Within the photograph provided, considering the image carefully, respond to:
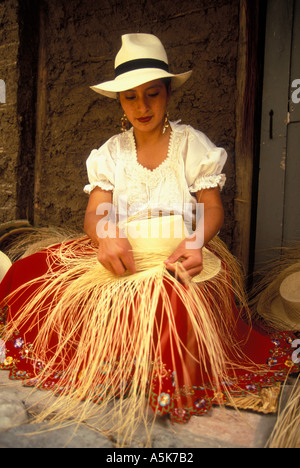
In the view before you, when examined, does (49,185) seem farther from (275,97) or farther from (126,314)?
(126,314)

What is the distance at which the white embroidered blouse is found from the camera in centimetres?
173

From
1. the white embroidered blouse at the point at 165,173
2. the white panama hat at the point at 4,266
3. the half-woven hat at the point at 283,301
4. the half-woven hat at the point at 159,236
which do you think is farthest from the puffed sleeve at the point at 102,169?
the half-woven hat at the point at 283,301

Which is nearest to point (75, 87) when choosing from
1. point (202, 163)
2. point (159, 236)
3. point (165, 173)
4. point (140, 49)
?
point (140, 49)

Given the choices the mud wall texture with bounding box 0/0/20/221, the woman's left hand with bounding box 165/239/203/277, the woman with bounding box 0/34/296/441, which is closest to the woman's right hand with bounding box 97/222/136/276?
the woman with bounding box 0/34/296/441

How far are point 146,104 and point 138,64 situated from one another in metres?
0.17

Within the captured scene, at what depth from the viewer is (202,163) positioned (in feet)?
5.57

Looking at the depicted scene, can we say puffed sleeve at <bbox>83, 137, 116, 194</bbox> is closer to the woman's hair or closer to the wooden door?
the woman's hair

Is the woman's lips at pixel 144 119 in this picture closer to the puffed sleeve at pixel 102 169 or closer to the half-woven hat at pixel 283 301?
the puffed sleeve at pixel 102 169

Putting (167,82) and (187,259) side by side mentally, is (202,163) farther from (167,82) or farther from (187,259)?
(187,259)

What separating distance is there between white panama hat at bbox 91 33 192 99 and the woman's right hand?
2.14 feet

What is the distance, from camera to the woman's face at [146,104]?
1.65 meters

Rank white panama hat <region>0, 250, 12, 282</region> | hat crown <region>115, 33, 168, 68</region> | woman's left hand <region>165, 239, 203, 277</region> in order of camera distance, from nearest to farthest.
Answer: woman's left hand <region>165, 239, 203, 277</region>, hat crown <region>115, 33, 168, 68</region>, white panama hat <region>0, 250, 12, 282</region>

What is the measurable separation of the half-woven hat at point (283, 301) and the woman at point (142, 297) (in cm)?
19

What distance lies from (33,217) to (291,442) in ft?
8.10
